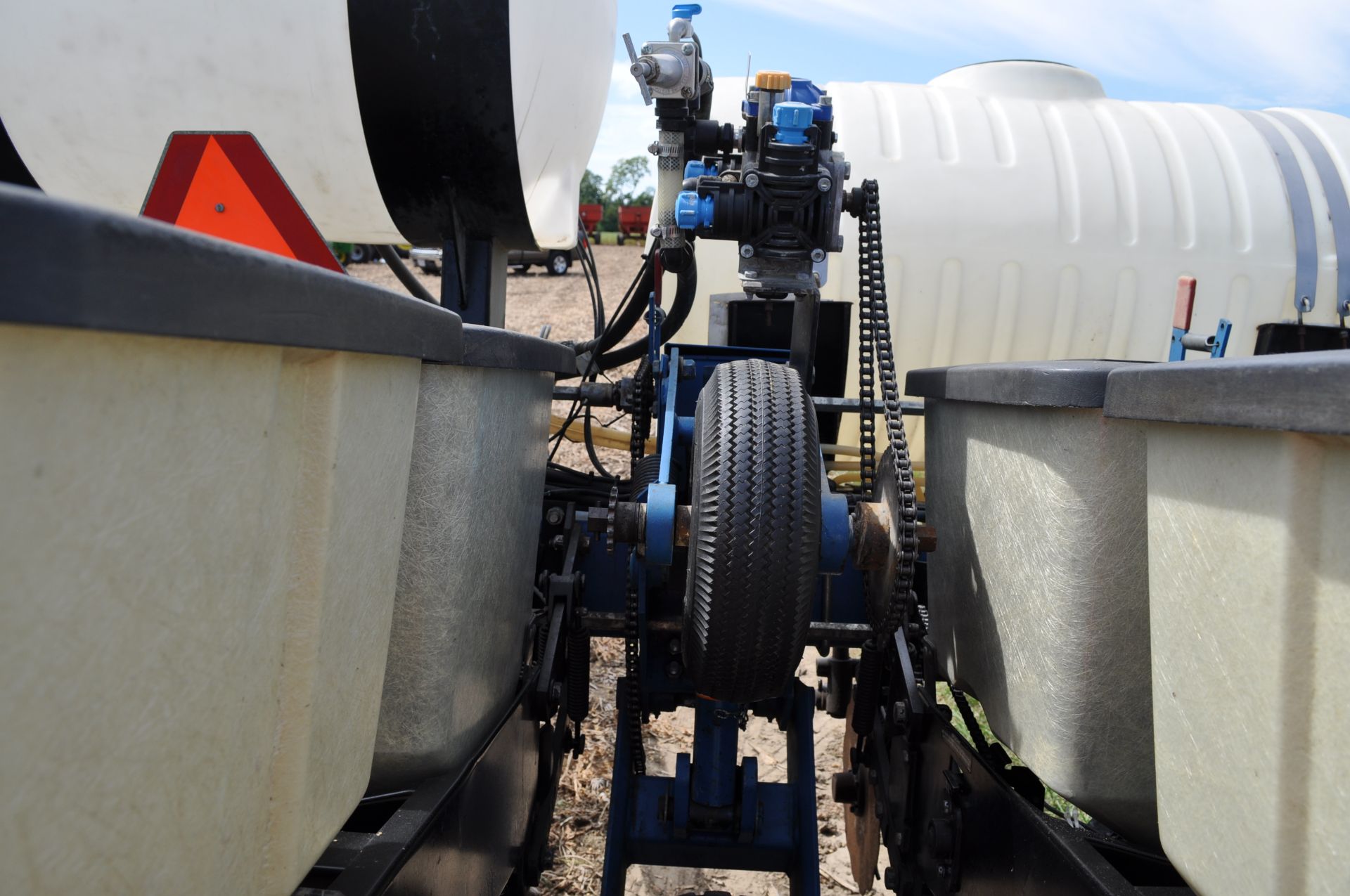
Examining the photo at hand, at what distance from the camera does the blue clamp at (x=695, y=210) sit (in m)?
2.02

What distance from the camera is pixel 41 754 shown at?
2.20ft

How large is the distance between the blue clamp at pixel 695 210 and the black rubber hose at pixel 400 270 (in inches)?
71.1

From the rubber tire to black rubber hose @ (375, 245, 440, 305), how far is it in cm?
229

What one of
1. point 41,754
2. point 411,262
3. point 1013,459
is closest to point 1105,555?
point 1013,459

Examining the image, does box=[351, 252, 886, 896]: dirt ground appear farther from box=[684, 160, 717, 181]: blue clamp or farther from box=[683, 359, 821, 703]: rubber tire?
box=[683, 359, 821, 703]: rubber tire

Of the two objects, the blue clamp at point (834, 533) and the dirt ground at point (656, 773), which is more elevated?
the blue clamp at point (834, 533)

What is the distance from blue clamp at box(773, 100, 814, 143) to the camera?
75.0 inches

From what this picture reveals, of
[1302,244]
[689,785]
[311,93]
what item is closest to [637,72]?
[311,93]

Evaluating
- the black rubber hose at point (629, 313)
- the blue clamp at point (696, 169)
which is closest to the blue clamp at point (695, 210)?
the blue clamp at point (696, 169)

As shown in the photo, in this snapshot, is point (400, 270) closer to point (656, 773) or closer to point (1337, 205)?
point (656, 773)

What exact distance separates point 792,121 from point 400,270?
2418 mm

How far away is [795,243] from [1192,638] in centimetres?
121

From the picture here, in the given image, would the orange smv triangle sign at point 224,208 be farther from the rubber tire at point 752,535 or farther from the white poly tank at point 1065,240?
the white poly tank at point 1065,240

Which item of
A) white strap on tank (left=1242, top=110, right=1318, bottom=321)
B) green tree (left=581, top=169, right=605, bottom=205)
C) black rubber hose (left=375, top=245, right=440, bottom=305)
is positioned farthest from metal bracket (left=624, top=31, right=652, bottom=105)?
green tree (left=581, top=169, right=605, bottom=205)
